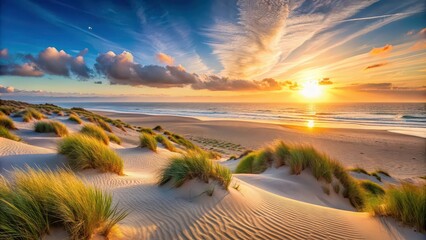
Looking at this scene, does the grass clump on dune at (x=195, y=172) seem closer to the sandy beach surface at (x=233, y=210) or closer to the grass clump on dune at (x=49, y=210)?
the sandy beach surface at (x=233, y=210)

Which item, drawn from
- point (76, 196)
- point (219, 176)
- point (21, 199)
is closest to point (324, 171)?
point (219, 176)

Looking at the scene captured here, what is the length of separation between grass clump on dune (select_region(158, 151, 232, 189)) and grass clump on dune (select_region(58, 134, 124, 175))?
1.90 meters

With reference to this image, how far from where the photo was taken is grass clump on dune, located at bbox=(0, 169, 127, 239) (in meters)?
2.23

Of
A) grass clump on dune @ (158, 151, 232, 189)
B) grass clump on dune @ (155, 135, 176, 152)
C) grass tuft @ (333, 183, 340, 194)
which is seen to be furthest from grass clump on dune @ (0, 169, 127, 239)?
grass clump on dune @ (155, 135, 176, 152)

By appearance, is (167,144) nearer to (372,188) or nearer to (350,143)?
(372,188)

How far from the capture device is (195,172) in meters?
4.40

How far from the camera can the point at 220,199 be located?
3869mm

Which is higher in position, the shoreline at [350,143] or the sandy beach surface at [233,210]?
the sandy beach surface at [233,210]

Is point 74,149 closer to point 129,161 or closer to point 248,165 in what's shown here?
point 129,161

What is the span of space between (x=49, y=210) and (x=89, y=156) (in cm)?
356

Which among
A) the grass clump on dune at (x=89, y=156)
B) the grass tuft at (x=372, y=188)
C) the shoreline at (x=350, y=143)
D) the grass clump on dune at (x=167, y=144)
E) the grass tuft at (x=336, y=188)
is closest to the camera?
the grass clump on dune at (x=89, y=156)

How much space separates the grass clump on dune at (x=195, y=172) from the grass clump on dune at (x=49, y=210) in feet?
5.87

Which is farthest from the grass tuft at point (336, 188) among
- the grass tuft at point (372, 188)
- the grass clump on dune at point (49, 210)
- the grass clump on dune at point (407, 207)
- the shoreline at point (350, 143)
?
the shoreline at point (350, 143)

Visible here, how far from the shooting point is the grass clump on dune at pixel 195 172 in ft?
14.2
